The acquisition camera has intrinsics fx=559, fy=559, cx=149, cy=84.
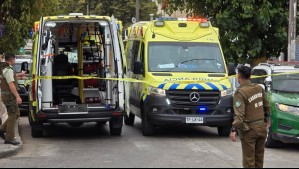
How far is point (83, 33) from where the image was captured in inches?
600

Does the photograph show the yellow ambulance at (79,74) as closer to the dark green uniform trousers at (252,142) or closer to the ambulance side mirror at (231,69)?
the ambulance side mirror at (231,69)

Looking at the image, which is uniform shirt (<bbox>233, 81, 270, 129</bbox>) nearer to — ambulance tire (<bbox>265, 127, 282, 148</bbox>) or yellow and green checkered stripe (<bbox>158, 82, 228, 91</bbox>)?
ambulance tire (<bbox>265, 127, 282, 148</bbox>)

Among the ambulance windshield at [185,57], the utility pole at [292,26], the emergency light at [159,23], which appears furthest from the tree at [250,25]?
the emergency light at [159,23]

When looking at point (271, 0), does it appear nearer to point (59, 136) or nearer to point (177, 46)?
point (177, 46)

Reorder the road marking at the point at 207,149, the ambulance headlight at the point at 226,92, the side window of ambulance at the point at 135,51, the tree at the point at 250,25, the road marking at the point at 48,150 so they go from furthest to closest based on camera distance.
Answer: the tree at the point at 250,25
the side window of ambulance at the point at 135,51
the ambulance headlight at the point at 226,92
the road marking at the point at 48,150
the road marking at the point at 207,149

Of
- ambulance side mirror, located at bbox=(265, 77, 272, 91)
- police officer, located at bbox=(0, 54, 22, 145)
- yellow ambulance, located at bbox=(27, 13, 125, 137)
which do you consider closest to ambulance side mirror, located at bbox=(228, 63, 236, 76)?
ambulance side mirror, located at bbox=(265, 77, 272, 91)

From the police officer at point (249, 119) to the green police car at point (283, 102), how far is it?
3.79m

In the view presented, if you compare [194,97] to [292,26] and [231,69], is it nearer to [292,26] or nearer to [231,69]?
[231,69]

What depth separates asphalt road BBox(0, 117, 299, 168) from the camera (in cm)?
944

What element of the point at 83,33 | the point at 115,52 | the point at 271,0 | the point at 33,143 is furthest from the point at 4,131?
the point at 271,0

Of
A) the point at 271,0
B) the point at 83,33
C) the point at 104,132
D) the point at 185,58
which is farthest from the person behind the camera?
the point at 271,0

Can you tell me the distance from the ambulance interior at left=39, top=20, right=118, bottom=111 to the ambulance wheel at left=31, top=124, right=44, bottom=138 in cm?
63

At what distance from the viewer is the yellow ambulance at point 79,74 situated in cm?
1225

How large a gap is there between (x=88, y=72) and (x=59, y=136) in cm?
236
